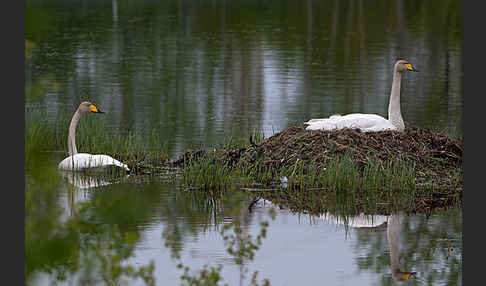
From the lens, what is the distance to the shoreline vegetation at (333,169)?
10.7m

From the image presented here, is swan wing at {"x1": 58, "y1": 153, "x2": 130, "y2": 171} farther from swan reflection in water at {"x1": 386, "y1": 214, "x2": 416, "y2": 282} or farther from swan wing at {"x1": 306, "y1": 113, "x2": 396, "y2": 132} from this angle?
swan reflection in water at {"x1": 386, "y1": 214, "x2": 416, "y2": 282}

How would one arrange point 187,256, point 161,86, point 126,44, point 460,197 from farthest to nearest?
1. point 126,44
2. point 161,86
3. point 460,197
4. point 187,256

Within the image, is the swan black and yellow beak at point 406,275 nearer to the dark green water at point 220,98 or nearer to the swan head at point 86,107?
the dark green water at point 220,98

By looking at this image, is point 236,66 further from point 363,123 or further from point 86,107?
point 363,123

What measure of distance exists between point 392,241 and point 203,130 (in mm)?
7816

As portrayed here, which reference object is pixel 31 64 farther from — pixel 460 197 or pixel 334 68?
pixel 460 197

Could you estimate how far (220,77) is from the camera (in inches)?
991

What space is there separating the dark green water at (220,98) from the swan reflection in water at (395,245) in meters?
0.08

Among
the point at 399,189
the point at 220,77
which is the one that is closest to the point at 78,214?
the point at 399,189

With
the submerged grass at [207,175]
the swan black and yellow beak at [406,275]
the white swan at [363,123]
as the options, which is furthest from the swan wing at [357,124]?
the swan black and yellow beak at [406,275]

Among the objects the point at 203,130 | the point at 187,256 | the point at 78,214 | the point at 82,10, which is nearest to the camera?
the point at 78,214

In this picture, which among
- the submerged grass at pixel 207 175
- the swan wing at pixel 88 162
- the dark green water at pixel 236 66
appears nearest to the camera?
the submerged grass at pixel 207 175

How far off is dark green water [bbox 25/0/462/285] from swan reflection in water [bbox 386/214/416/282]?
8 cm

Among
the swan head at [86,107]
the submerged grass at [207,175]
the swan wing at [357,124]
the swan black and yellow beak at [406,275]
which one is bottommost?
the swan black and yellow beak at [406,275]
